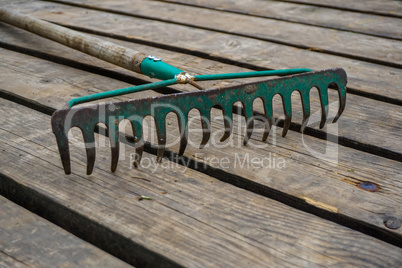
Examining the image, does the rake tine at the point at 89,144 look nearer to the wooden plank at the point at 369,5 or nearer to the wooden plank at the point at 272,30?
the wooden plank at the point at 272,30

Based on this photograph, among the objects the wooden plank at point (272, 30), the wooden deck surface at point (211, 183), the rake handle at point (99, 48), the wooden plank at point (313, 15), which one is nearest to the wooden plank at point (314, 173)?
the wooden deck surface at point (211, 183)

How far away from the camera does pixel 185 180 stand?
130 centimetres

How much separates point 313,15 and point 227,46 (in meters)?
0.87

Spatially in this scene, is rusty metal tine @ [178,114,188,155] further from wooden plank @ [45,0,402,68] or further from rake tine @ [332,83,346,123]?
wooden plank @ [45,0,402,68]

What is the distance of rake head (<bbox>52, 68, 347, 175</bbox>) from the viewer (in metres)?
1.21

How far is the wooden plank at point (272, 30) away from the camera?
237 cm

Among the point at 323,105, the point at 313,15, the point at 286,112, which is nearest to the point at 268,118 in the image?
the point at 286,112

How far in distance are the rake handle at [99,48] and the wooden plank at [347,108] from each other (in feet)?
0.32

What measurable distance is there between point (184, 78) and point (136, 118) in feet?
1.23

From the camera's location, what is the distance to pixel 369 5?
10.4 ft

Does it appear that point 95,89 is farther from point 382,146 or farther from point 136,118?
point 382,146

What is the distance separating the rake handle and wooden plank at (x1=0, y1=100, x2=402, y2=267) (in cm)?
53

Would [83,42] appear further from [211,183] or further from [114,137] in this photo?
[211,183]

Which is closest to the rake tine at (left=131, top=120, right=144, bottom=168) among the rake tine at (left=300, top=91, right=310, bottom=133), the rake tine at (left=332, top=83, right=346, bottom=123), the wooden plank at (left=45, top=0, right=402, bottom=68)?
the rake tine at (left=300, top=91, right=310, bottom=133)
